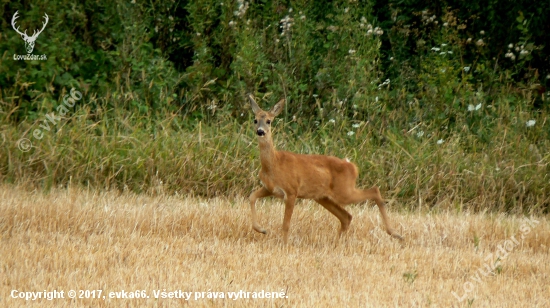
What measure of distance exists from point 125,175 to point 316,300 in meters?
4.38

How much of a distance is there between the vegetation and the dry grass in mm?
709

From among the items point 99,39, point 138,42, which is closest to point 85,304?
point 138,42

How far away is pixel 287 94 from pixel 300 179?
3949mm

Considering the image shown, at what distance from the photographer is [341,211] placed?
832 centimetres

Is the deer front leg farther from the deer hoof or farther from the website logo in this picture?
the website logo

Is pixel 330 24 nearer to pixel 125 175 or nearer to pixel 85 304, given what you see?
pixel 125 175

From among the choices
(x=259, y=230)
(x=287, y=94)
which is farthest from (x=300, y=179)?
(x=287, y=94)

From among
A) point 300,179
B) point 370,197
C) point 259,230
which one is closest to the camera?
point 259,230

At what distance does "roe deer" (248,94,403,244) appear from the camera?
7.71 meters

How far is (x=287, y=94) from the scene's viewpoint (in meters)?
11.7

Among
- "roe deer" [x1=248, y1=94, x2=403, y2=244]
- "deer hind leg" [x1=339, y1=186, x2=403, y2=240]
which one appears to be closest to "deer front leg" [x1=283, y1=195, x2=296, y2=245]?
"roe deer" [x1=248, y1=94, x2=403, y2=244]

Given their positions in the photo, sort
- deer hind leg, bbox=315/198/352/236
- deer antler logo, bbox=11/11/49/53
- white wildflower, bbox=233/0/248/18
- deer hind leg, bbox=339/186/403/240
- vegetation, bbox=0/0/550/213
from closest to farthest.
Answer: deer hind leg, bbox=339/186/403/240 → deer hind leg, bbox=315/198/352/236 → vegetation, bbox=0/0/550/213 → deer antler logo, bbox=11/11/49/53 → white wildflower, bbox=233/0/248/18

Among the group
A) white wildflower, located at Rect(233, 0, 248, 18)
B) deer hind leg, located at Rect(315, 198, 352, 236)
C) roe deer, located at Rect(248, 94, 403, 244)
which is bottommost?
deer hind leg, located at Rect(315, 198, 352, 236)

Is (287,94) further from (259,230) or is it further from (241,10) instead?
(259,230)
